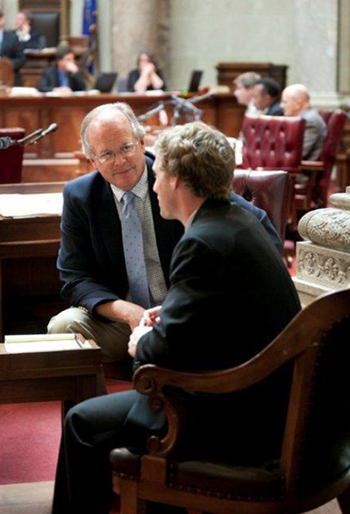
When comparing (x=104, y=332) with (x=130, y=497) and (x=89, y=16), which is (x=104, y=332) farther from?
(x=89, y=16)

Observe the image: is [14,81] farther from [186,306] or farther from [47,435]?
[186,306]

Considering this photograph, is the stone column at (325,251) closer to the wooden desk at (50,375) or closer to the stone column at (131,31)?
the wooden desk at (50,375)

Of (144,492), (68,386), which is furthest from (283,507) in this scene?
(68,386)

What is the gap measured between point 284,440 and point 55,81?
1060 centimetres

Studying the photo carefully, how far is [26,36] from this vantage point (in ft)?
46.1

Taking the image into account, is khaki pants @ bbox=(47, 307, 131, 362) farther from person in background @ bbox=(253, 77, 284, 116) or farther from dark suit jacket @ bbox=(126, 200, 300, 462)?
person in background @ bbox=(253, 77, 284, 116)

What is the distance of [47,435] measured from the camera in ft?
13.2

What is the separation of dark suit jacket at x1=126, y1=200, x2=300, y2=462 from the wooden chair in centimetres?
4

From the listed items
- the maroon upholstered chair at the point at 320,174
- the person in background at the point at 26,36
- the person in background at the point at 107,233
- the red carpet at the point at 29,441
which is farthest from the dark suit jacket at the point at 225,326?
the person in background at the point at 26,36

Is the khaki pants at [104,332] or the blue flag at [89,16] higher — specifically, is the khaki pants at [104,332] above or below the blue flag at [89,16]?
below

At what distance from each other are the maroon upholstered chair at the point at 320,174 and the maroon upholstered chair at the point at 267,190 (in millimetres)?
3995

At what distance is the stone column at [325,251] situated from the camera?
11.4 feet

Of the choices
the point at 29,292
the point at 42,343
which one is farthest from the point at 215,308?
the point at 29,292

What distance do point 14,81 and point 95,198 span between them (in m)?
10.4
